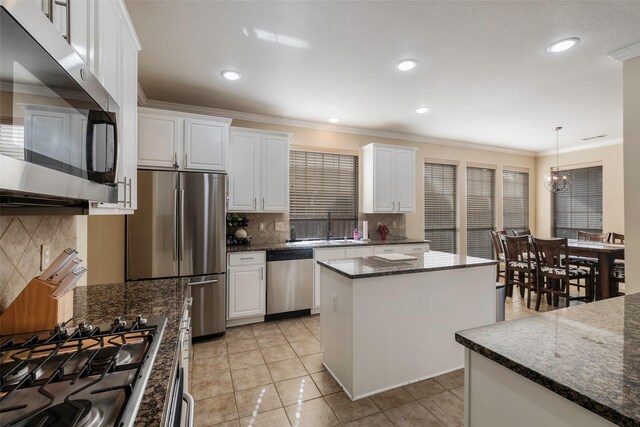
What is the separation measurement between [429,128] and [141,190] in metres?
4.15

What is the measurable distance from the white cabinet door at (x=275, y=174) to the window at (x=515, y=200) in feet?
16.2

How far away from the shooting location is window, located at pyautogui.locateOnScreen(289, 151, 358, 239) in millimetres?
4316

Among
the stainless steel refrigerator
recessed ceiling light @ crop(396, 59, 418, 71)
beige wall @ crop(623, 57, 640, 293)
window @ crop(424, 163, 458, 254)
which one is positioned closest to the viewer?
beige wall @ crop(623, 57, 640, 293)

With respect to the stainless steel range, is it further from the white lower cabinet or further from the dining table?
the dining table

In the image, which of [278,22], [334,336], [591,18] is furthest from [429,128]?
[334,336]

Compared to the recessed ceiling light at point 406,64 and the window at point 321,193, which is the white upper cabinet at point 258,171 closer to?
the window at point 321,193

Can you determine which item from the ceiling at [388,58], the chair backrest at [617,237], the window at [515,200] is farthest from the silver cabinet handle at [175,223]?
the chair backrest at [617,237]

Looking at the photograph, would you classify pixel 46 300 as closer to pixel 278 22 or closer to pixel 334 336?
pixel 334 336

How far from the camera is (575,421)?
0.67m

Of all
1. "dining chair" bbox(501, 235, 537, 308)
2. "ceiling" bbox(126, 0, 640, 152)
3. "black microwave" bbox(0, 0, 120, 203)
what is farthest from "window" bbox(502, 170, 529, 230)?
"black microwave" bbox(0, 0, 120, 203)

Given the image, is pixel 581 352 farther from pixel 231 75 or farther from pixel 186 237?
pixel 231 75

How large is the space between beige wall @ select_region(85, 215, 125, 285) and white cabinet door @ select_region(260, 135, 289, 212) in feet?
5.09

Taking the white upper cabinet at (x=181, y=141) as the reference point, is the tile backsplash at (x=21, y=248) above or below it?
below

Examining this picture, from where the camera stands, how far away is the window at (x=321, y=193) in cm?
432
